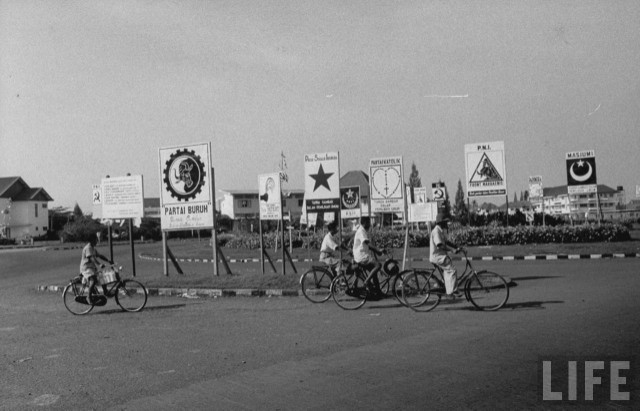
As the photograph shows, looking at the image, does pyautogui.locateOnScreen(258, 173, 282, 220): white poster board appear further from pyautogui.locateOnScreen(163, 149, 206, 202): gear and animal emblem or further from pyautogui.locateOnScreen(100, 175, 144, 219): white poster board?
pyautogui.locateOnScreen(100, 175, 144, 219): white poster board

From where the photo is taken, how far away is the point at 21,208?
88750 mm

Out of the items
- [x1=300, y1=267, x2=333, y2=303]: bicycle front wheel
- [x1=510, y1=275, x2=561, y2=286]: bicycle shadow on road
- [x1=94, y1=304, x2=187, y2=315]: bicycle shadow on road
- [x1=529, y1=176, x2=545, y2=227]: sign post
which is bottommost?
[x1=94, y1=304, x2=187, y2=315]: bicycle shadow on road

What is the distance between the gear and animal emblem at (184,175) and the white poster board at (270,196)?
2.02m

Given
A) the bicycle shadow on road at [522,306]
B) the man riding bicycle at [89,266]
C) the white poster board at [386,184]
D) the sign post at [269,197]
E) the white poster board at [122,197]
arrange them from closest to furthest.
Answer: the bicycle shadow on road at [522,306] → the man riding bicycle at [89,266] → the white poster board at [386,184] → the sign post at [269,197] → the white poster board at [122,197]

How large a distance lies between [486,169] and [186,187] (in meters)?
9.40

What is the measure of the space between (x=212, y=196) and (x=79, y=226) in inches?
2307

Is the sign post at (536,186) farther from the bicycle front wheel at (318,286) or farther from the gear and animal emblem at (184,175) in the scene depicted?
the bicycle front wheel at (318,286)

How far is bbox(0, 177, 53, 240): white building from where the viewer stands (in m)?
87.3

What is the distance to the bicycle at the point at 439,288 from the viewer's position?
452 inches

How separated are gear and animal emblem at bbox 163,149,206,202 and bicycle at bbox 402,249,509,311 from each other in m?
9.49

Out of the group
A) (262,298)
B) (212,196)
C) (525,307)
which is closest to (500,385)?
(525,307)

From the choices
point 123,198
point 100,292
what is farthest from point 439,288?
point 123,198

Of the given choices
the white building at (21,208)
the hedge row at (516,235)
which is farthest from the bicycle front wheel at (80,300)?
the white building at (21,208)

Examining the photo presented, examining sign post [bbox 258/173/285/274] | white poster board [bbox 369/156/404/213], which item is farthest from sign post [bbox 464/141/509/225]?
sign post [bbox 258/173/285/274]
